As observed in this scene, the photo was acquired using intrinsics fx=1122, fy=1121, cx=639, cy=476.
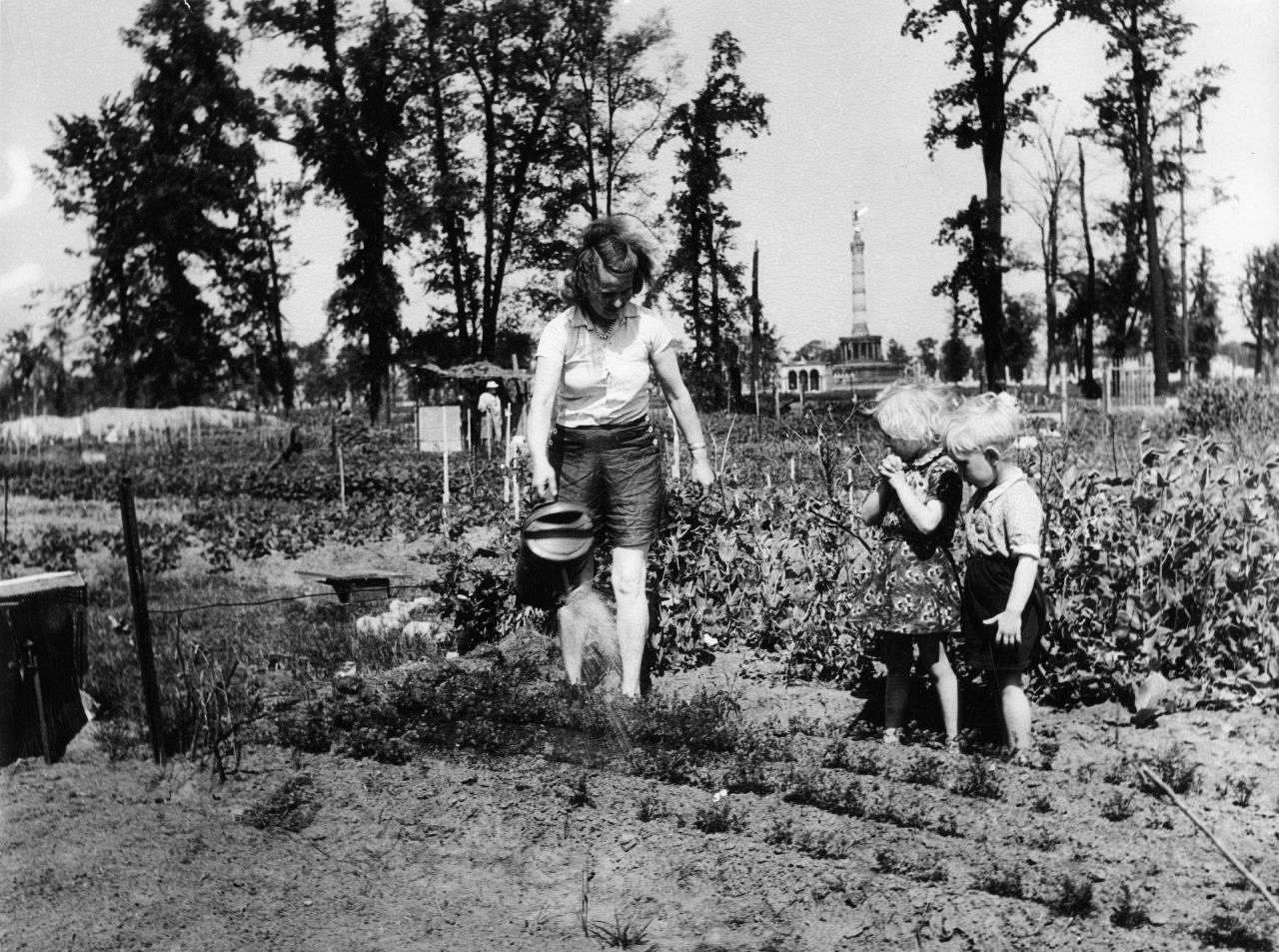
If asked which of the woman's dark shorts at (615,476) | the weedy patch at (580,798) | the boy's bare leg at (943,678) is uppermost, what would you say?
the woman's dark shorts at (615,476)

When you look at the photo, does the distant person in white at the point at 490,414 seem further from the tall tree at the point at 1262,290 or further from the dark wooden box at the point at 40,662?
the tall tree at the point at 1262,290

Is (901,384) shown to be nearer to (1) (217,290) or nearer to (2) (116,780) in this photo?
(2) (116,780)

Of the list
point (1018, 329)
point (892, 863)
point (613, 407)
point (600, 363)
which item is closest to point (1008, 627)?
point (892, 863)

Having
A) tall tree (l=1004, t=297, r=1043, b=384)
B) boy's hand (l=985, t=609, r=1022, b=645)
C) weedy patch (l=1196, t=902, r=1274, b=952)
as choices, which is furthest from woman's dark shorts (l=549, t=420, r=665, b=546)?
tall tree (l=1004, t=297, r=1043, b=384)

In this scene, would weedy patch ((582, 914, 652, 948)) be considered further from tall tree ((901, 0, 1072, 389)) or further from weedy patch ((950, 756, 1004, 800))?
tall tree ((901, 0, 1072, 389))

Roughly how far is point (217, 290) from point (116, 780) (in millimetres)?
34563

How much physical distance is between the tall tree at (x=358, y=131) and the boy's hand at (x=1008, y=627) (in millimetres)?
22499

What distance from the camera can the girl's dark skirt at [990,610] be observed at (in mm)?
3779

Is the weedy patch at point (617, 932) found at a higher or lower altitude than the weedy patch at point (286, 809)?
lower

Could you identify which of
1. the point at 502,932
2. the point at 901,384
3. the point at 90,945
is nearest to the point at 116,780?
the point at 90,945

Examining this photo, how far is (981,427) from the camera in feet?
12.4

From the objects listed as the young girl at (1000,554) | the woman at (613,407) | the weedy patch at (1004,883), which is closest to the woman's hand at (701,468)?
the woman at (613,407)

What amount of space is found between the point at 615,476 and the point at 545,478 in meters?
0.28

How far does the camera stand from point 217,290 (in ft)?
117
